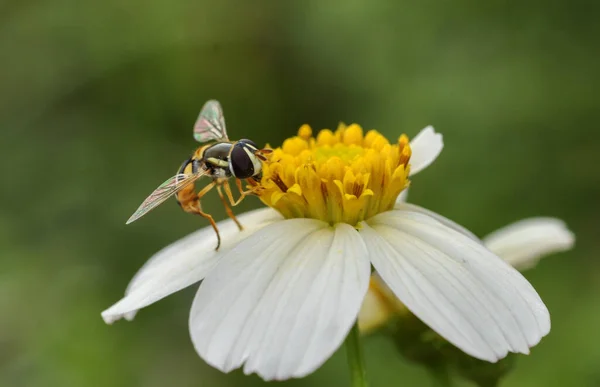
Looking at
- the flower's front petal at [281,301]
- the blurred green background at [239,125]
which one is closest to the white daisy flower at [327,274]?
the flower's front petal at [281,301]

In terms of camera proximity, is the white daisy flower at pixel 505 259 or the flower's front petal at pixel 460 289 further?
the white daisy flower at pixel 505 259

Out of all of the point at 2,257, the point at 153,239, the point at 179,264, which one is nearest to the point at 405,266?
the point at 179,264

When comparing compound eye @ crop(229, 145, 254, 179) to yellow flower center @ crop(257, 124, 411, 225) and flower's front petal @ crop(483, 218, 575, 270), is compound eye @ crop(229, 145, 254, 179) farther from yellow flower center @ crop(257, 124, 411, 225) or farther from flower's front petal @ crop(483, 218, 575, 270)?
flower's front petal @ crop(483, 218, 575, 270)

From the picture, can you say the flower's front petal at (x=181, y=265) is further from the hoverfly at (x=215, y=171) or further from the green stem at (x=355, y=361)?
the green stem at (x=355, y=361)

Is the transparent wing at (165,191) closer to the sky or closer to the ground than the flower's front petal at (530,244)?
closer to the sky

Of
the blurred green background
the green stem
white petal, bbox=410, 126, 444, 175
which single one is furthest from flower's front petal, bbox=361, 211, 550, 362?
the blurred green background

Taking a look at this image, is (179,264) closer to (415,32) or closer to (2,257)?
(2,257)
